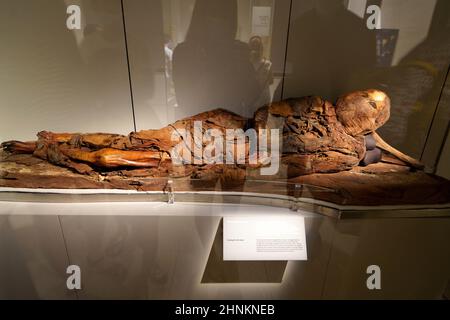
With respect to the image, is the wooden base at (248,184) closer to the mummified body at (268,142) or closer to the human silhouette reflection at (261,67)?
the mummified body at (268,142)

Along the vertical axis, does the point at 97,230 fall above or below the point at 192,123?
below

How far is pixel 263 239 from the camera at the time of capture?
1668 mm

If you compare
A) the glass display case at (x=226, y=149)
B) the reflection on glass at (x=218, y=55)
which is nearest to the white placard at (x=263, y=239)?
the glass display case at (x=226, y=149)

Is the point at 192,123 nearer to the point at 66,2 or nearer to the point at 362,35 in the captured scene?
the point at 66,2

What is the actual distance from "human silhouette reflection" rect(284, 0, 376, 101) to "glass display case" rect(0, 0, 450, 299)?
1 centimetres

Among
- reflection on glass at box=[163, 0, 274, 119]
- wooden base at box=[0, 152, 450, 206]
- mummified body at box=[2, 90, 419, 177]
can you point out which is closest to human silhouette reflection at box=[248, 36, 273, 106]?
reflection on glass at box=[163, 0, 274, 119]

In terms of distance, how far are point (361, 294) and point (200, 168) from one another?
136 cm

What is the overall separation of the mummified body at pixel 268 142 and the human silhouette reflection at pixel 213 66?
14 centimetres

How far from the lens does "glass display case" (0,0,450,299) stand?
70.6 inches

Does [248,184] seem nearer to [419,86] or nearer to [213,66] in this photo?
[213,66]

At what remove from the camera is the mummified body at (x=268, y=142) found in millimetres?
1987
